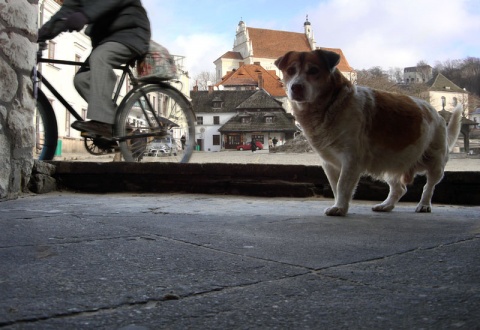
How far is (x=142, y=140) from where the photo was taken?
4.21m

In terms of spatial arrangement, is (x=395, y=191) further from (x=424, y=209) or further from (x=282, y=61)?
(x=282, y=61)

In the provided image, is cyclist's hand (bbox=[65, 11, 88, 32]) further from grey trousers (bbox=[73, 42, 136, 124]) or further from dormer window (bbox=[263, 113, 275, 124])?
dormer window (bbox=[263, 113, 275, 124])

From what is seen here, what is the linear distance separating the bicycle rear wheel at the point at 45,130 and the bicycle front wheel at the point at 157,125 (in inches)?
23.6

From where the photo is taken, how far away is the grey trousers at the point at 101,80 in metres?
3.53

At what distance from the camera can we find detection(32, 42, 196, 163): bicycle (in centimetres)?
384

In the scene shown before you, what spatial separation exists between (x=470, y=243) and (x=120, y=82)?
3164mm

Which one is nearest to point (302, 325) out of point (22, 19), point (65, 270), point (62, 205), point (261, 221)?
point (65, 270)

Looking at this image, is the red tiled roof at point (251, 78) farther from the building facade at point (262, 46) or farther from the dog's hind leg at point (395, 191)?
the dog's hind leg at point (395, 191)

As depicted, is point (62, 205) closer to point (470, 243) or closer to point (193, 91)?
point (470, 243)

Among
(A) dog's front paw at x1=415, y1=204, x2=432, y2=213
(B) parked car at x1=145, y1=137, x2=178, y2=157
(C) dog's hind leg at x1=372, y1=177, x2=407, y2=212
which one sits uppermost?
(B) parked car at x1=145, y1=137, x2=178, y2=157

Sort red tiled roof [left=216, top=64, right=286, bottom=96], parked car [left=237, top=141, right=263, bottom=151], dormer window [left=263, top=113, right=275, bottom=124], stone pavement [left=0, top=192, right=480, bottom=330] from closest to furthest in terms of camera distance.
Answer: stone pavement [left=0, top=192, right=480, bottom=330] < parked car [left=237, top=141, right=263, bottom=151] < dormer window [left=263, top=113, right=275, bottom=124] < red tiled roof [left=216, top=64, right=286, bottom=96]

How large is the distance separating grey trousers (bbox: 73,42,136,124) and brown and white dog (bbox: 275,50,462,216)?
4.25ft

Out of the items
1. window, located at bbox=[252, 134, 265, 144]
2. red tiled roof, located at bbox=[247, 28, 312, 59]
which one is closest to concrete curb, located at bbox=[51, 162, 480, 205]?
window, located at bbox=[252, 134, 265, 144]

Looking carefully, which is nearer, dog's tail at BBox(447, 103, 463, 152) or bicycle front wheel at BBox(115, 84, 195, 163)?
dog's tail at BBox(447, 103, 463, 152)
